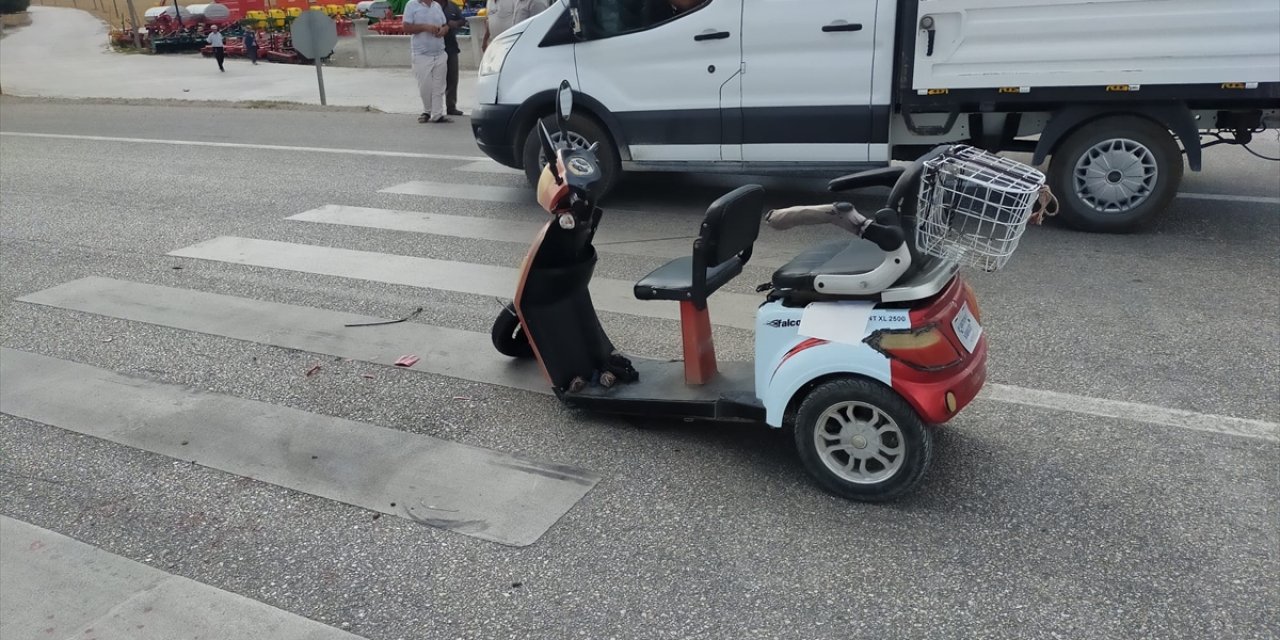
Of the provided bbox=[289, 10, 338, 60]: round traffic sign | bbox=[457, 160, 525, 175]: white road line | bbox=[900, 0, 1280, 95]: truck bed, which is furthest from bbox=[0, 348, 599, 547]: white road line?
bbox=[289, 10, 338, 60]: round traffic sign

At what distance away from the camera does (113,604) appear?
328 cm

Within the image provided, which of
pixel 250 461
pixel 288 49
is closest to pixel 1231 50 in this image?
pixel 250 461

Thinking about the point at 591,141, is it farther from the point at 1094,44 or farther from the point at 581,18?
the point at 1094,44

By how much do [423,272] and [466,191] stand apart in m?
2.55

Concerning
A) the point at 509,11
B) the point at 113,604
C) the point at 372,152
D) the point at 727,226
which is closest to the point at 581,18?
the point at 372,152

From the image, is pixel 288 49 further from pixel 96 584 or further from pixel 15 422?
pixel 96 584

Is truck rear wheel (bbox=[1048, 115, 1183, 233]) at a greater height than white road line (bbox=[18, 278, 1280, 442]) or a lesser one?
greater

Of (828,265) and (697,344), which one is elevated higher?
(828,265)

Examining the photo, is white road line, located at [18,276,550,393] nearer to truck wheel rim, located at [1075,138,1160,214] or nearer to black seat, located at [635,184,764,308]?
black seat, located at [635,184,764,308]

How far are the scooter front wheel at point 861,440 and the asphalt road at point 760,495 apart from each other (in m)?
0.11

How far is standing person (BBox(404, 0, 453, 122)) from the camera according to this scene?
42.7 ft

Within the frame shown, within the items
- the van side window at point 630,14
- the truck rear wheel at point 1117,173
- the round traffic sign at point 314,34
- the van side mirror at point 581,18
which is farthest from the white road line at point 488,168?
the round traffic sign at point 314,34

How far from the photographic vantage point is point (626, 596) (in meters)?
3.19

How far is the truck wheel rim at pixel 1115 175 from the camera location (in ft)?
22.7
